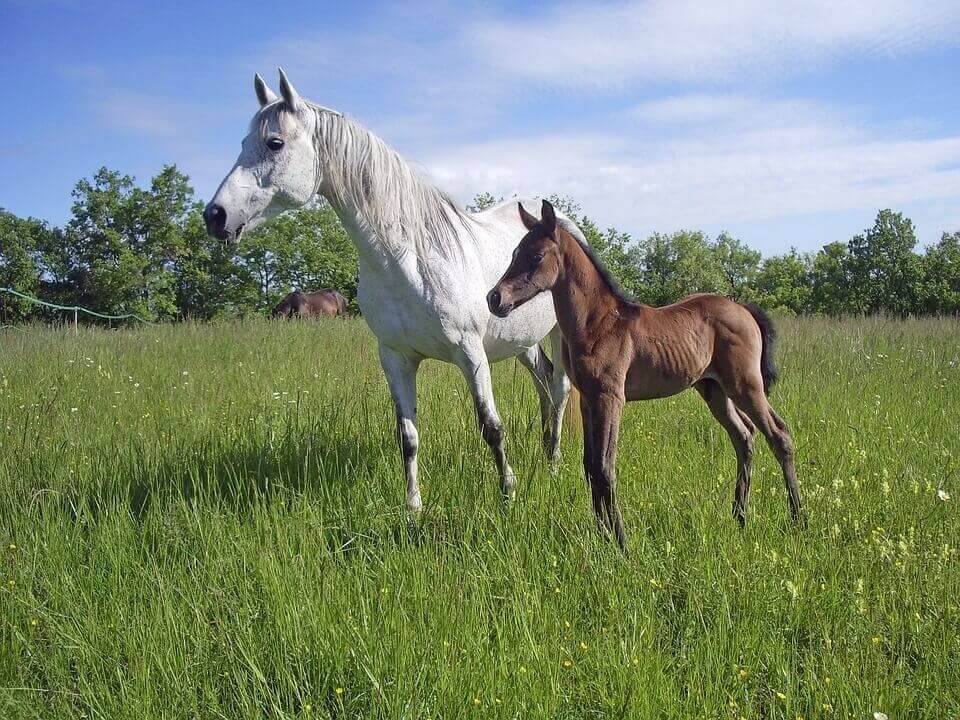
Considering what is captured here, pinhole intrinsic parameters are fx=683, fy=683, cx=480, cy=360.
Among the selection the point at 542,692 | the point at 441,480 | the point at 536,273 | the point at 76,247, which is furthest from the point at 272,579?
the point at 76,247

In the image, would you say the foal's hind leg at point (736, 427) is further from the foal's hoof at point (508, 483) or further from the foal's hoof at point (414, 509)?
the foal's hoof at point (414, 509)

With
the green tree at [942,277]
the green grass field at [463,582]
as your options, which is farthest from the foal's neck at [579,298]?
the green tree at [942,277]

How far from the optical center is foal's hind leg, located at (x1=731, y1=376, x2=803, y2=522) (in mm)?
3543

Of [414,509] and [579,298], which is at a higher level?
[579,298]

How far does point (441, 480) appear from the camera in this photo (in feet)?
12.8

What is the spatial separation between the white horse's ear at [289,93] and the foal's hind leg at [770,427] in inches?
107

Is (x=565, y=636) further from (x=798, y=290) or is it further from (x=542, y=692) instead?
(x=798, y=290)

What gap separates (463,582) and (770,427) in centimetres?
190

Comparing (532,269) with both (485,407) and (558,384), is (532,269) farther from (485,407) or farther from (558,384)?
(558,384)

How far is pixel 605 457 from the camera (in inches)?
121

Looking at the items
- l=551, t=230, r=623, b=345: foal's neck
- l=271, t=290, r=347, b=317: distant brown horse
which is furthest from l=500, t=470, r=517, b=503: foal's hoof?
l=271, t=290, r=347, b=317: distant brown horse

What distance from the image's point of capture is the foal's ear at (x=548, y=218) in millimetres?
3084

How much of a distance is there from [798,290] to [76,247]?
42.9 m

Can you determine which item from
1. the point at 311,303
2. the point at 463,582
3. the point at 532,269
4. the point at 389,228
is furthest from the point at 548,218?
the point at 311,303
